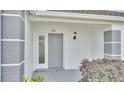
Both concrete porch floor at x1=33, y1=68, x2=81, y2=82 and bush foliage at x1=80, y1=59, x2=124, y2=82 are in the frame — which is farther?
concrete porch floor at x1=33, y1=68, x2=81, y2=82

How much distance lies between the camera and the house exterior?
155 inches

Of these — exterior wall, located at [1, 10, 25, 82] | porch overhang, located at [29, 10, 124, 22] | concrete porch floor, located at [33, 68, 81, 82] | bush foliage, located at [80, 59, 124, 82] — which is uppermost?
porch overhang, located at [29, 10, 124, 22]

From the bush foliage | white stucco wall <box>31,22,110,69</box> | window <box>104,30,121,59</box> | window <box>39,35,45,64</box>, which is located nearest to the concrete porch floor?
window <box>39,35,45,64</box>

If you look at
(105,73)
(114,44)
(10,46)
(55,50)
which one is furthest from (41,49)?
(10,46)

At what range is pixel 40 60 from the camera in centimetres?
1112

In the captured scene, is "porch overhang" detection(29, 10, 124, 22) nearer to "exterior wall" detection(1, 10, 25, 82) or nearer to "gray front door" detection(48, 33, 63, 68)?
"exterior wall" detection(1, 10, 25, 82)

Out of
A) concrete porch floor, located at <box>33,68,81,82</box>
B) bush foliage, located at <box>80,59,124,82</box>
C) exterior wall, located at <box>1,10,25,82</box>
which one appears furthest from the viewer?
concrete porch floor, located at <box>33,68,81,82</box>

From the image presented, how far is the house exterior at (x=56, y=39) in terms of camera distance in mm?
3938
